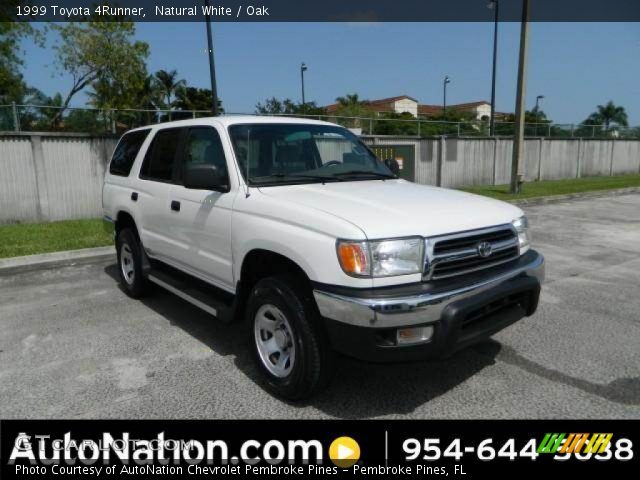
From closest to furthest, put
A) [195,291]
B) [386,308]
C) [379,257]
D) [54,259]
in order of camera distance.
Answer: [386,308] → [379,257] → [195,291] → [54,259]

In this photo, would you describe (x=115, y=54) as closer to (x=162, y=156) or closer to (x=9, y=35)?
(x=9, y=35)

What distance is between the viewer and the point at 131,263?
18.8 ft

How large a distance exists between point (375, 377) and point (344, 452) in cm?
95

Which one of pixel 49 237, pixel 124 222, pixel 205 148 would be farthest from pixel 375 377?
pixel 49 237

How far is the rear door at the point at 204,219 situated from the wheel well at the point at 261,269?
148 millimetres

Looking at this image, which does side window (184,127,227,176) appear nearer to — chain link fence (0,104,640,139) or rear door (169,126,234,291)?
rear door (169,126,234,291)

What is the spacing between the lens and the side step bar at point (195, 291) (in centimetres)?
395

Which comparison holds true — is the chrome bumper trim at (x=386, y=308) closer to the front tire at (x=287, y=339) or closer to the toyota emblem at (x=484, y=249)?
the front tire at (x=287, y=339)

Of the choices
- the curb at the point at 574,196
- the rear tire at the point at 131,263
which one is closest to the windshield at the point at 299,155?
the rear tire at the point at 131,263

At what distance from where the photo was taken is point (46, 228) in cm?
1035

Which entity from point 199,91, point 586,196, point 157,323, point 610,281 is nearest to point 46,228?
point 157,323

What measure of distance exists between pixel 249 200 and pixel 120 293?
321cm

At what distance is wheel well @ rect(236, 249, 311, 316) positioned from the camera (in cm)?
330

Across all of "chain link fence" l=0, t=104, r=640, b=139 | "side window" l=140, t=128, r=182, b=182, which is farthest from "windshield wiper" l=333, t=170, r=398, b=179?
"chain link fence" l=0, t=104, r=640, b=139
